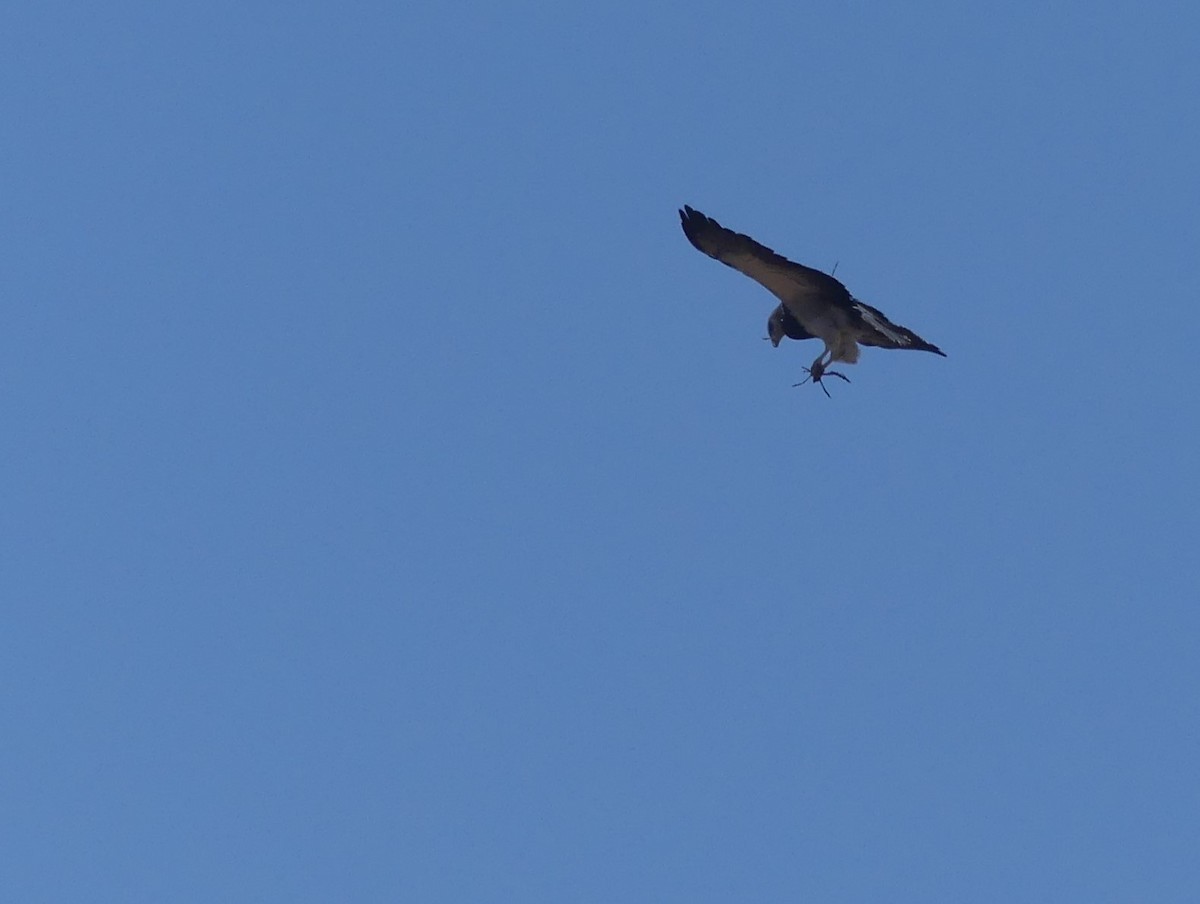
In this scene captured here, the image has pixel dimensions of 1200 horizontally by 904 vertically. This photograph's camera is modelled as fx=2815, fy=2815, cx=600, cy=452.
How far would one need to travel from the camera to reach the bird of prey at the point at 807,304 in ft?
151

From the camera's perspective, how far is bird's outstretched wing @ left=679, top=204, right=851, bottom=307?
151 ft

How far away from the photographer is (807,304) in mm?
46875

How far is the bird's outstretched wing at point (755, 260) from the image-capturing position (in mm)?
45938

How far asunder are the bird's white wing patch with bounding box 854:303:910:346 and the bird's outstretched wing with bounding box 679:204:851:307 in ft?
1.06

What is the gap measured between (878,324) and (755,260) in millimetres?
2382

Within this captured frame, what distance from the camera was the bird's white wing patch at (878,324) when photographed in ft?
153

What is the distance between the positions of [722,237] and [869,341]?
325 cm

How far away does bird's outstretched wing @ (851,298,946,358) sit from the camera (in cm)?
4666

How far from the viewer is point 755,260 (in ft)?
152

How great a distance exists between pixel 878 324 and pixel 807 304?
4.02ft

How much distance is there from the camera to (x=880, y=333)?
46.9 m

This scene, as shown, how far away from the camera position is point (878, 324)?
153 feet

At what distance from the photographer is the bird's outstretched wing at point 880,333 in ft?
153

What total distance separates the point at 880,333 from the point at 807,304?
1.31 m
